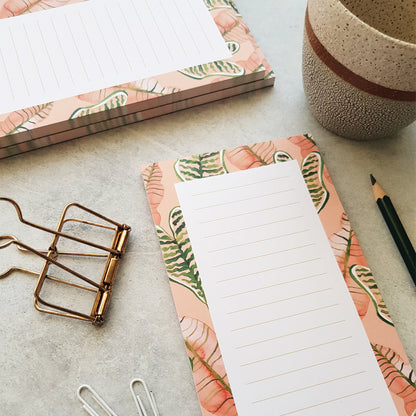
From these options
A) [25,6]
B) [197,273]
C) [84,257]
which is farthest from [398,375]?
[25,6]

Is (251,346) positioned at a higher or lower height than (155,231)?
lower

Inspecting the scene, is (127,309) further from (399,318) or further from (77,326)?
(399,318)

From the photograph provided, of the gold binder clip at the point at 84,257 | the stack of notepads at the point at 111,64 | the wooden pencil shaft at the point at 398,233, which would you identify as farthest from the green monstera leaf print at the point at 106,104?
the wooden pencil shaft at the point at 398,233

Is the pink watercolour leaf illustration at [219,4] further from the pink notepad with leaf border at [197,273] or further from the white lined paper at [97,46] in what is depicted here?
the pink notepad with leaf border at [197,273]

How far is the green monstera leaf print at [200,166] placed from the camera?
0.54 metres

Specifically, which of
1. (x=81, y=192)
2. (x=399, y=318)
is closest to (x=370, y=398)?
(x=399, y=318)

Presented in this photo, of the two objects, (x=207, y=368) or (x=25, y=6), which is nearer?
(x=207, y=368)

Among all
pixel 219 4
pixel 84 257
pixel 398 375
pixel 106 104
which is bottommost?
pixel 398 375

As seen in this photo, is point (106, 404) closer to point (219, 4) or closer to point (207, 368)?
point (207, 368)

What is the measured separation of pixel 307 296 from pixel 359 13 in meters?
0.34

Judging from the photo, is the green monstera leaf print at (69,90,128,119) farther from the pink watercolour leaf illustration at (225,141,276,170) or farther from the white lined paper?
the pink watercolour leaf illustration at (225,141,276,170)

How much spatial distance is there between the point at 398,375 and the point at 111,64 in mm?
468

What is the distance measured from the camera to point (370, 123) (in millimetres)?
521

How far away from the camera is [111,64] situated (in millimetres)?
588
